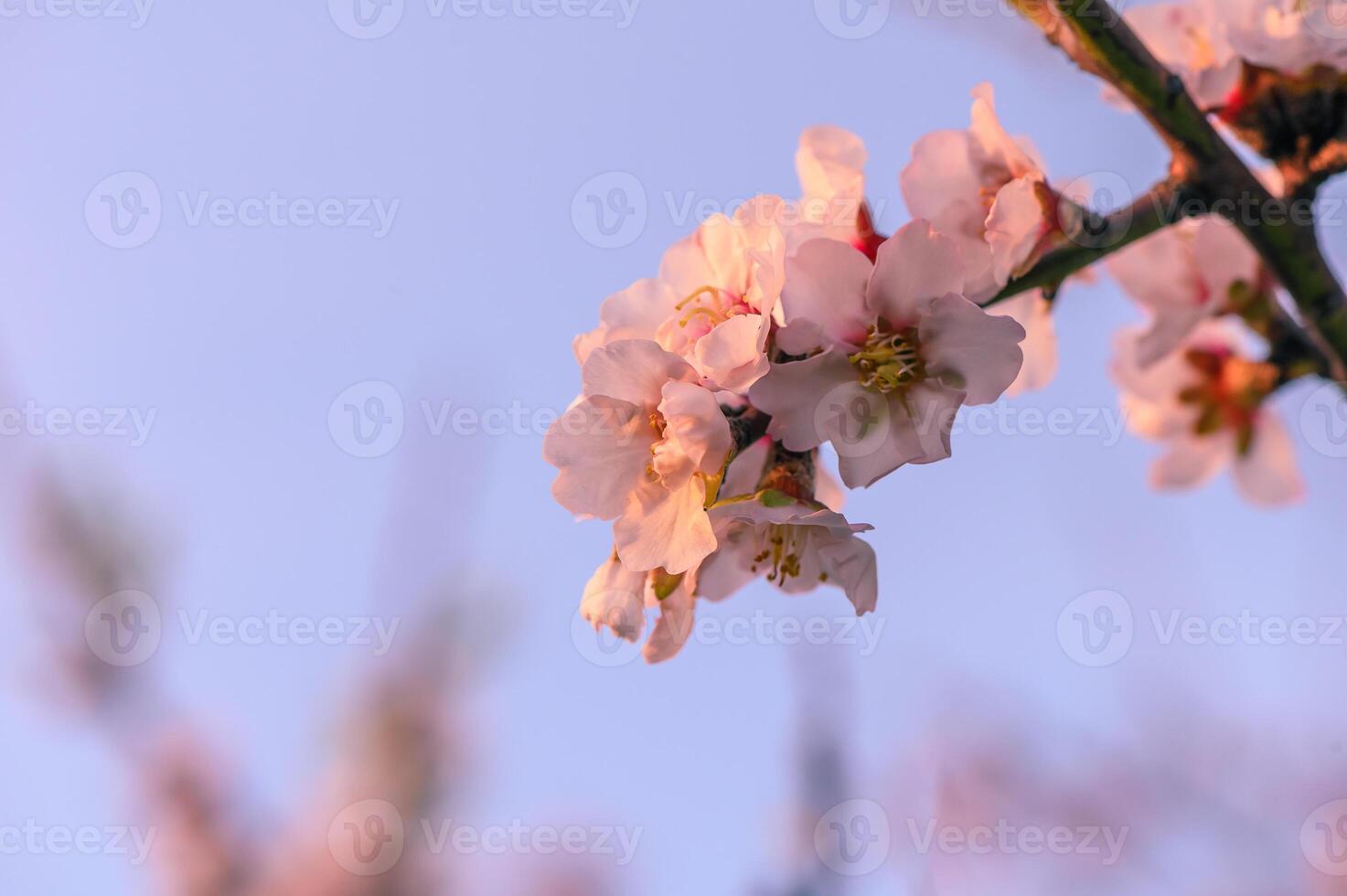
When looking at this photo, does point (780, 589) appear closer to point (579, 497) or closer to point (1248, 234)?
point (579, 497)

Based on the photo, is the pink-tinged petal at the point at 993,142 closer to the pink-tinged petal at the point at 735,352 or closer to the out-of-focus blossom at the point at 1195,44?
the out-of-focus blossom at the point at 1195,44

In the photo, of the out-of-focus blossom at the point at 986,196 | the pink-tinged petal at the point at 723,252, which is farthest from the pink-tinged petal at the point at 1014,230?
the pink-tinged petal at the point at 723,252

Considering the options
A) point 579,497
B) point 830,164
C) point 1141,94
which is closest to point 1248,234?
point 1141,94

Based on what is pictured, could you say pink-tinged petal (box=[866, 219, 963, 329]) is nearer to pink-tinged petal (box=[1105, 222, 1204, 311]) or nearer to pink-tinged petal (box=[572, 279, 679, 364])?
pink-tinged petal (box=[572, 279, 679, 364])
